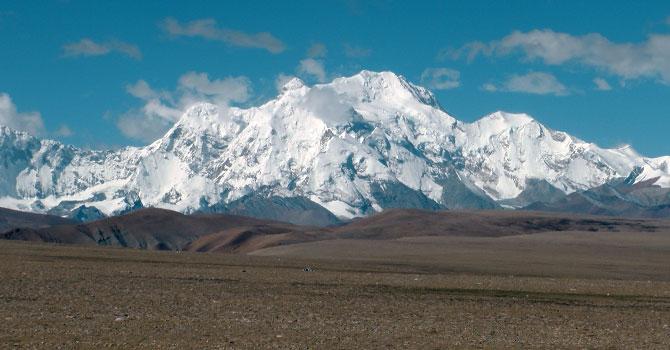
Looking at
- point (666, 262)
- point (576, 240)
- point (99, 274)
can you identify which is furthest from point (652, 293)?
point (576, 240)

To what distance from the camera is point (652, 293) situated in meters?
65.2

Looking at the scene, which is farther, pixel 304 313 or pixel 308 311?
pixel 308 311

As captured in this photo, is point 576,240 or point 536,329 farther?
point 576,240

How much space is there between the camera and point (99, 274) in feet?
210

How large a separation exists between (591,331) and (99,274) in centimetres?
3150

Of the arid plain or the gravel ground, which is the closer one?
the gravel ground

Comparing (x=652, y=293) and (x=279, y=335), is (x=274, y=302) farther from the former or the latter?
(x=652, y=293)

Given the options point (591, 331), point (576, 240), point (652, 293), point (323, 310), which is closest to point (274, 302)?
point (323, 310)

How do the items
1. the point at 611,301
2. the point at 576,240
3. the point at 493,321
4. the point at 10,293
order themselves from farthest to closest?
the point at 576,240 → the point at 611,301 → the point at 10,293 → the point at 493,321

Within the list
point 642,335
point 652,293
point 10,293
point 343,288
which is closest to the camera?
point 642,335

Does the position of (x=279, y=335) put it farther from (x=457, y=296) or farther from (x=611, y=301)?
(x=611, y=301)

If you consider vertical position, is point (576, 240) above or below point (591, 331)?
above

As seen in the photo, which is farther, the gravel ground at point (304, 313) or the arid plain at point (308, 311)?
the arid plain at point (308, 311)

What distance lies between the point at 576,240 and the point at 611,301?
141 metres
